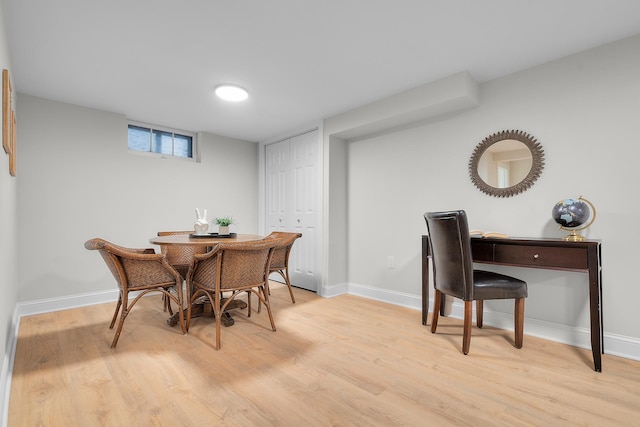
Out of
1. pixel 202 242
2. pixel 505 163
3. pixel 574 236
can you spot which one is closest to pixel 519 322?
pixel 574 236

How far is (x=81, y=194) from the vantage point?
3.27m

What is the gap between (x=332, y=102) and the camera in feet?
10.6

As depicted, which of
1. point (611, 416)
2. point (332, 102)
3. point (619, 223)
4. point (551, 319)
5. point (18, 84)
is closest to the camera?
point (611, 416)

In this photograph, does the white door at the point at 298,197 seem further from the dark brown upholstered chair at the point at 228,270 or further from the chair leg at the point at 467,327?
the chair leg at the point at 467,327

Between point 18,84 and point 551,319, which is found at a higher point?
point 18,84

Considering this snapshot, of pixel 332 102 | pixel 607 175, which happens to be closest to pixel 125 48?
pixel 332 102

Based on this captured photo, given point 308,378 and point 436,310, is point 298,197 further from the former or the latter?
point 308,378

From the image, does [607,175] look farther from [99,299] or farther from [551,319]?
[99,299]

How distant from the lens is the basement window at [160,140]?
148 inches

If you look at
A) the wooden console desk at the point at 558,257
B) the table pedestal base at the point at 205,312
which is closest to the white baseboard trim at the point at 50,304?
the table pedestal base at the point at 205,312

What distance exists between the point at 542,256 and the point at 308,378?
1734 millimetres

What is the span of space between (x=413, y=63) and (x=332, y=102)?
1.01 meters

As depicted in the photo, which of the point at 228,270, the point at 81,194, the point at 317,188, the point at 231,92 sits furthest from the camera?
the point at 317,188

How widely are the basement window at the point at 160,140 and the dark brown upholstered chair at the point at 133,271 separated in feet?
6.36
